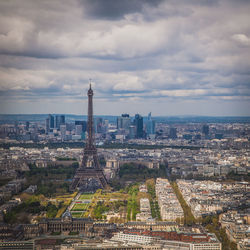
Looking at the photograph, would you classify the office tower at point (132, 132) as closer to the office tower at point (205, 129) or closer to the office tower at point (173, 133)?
the office tower at point (173, 133)

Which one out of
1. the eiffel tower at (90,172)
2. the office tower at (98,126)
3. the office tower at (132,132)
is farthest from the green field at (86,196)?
the office tower at (132,132)

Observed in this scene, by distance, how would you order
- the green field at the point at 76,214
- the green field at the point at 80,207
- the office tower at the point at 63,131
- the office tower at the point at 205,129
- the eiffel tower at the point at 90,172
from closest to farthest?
the green field at the point at 76,214 < the green field at the point at 80,207 < the eiffel tower at the point at 90,172 < the office tower at the point at 205,129 < the office tower at the point at 63,131

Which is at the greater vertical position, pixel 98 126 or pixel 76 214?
pixel 98 126

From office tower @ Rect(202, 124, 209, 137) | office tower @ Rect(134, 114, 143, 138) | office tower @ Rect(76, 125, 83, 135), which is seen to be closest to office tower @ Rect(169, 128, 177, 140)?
office tower @ Rect(134, 114, 143, 138)

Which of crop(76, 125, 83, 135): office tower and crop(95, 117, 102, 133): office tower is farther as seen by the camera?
crop(95, 117, 102, 133): office tower

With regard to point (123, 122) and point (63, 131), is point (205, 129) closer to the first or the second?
point (123, 122)

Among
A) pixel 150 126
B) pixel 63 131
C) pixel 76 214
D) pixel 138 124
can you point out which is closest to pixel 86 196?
pixel 76 214

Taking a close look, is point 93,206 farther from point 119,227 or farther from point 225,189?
point 225,189

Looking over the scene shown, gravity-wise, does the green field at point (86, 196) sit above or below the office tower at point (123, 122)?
below

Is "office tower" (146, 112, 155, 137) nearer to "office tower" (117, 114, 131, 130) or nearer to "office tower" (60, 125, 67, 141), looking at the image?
"office tower" (117, 114, 131, 130)
